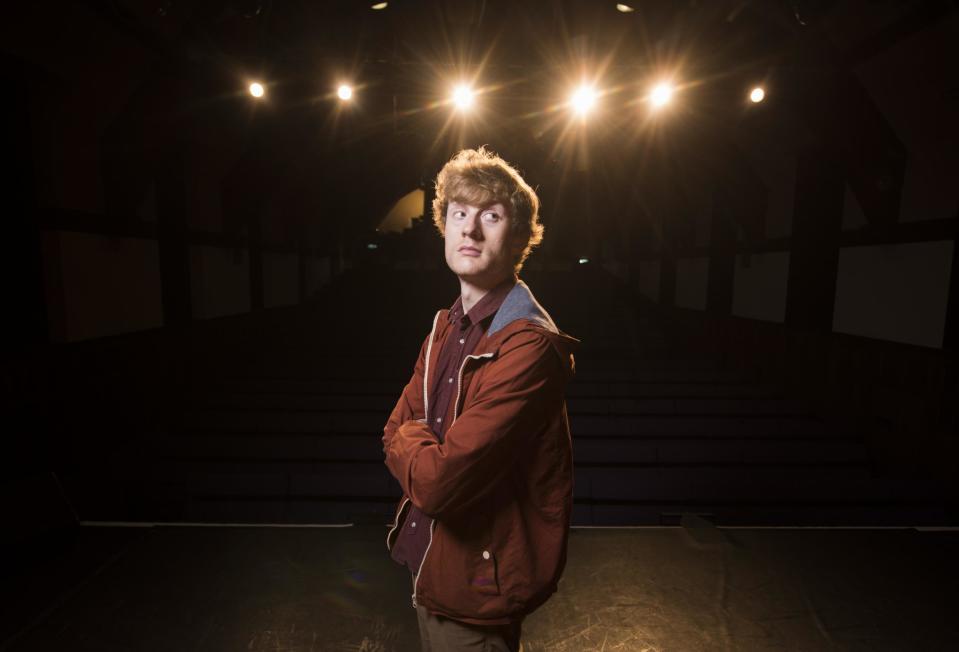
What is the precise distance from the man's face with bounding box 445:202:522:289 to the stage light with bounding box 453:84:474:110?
5.85m

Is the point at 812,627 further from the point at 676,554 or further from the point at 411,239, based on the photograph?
the point at 411,239

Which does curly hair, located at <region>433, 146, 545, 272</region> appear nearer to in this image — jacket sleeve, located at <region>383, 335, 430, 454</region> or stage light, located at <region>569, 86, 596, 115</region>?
jacket sleeve, located at <region>383, 335, 430, 454</region>

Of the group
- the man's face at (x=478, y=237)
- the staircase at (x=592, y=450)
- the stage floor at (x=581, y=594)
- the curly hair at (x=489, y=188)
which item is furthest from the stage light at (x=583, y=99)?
the man's face at (x=478, y=237)

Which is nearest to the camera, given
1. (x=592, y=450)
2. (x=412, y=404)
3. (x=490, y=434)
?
(x=490, y=434)

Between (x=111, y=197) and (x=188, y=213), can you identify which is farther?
(x=188, y=213)

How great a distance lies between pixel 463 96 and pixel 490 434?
20.7ft

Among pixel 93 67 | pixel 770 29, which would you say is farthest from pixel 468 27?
pixel 93 67

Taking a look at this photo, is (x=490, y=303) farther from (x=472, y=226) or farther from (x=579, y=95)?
(x=579, y=95)

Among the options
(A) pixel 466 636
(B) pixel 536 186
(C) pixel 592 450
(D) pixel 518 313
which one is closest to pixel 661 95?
(B) pixel 536 186

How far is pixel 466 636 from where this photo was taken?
3.21ft

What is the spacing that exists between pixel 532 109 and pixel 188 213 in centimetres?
523

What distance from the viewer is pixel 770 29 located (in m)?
4.49

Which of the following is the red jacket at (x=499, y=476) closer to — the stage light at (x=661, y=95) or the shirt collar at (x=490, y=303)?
the shirt collar at (x=490, y=303)

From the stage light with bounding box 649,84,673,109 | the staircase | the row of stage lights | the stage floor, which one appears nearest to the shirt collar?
the stage floor
